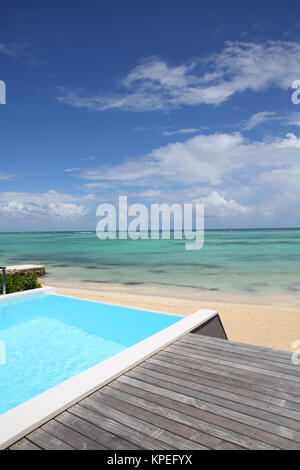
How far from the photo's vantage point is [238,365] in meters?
3.50

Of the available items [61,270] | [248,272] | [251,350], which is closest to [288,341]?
[251,350]

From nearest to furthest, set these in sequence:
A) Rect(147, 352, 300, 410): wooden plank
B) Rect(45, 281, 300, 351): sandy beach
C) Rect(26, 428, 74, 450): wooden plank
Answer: Rect(26, 428, 74, 450): wooden plank, Rect(147, 352, 300, 410): wooden plank, Rect(45, 281, 300, 351): sandy beach

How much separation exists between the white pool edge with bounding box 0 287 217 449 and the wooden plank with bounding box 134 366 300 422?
275 mm

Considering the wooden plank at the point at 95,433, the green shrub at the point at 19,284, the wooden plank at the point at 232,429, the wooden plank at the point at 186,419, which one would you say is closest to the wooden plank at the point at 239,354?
the wooden plank at the point at 232,429

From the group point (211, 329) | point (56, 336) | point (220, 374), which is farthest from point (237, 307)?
point (220, 374)

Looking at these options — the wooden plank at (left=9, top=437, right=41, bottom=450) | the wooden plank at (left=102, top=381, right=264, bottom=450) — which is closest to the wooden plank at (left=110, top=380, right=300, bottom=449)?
the wooden plank at (left=102, top=381, right=264, bottom=450)

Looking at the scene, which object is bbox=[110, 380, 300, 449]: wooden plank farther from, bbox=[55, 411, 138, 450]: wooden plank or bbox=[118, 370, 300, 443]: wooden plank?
bbox=[55, 411, 138, 450]: wooden plank

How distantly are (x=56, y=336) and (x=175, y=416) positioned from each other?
17.4 ft

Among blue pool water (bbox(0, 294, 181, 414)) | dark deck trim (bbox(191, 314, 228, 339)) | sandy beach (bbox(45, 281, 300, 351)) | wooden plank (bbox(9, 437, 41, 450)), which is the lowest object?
sandy beach (bbox(45, 281, 300, 351))

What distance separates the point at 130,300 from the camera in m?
12.2

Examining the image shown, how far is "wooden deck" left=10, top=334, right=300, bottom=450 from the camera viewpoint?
223cm

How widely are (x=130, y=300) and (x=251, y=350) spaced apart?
341 inches
